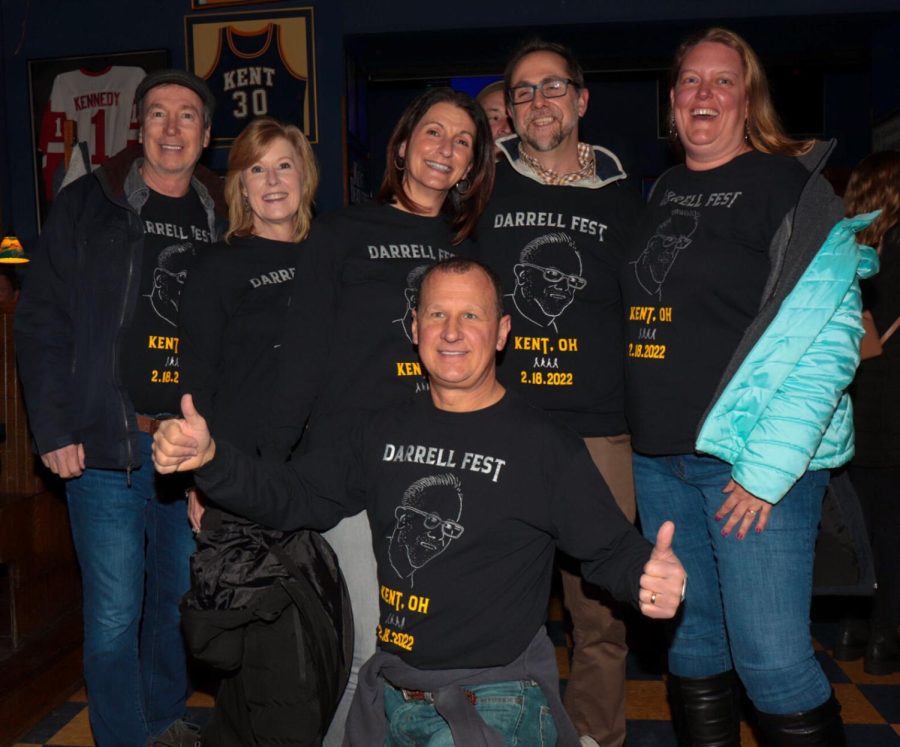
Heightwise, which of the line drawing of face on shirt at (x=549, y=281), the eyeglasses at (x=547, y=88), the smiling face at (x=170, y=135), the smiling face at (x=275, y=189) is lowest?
the line drawing of face on shirt at (x=549, y=281)

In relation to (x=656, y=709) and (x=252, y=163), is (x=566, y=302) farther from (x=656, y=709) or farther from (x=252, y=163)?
(x=656, y=709)

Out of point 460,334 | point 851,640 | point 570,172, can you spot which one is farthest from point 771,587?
point 851,640

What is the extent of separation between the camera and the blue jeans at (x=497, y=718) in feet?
6.32

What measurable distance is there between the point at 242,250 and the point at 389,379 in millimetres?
640

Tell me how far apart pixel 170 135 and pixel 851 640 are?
3.13m

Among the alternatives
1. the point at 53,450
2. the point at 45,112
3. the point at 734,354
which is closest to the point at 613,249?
the point at 734,354

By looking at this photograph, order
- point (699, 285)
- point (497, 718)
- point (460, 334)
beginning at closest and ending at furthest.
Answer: point (497, 718)
point (460, 334)
point (699, 285)

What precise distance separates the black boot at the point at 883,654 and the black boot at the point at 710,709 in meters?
1.39

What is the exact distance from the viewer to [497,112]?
3291 millimetres

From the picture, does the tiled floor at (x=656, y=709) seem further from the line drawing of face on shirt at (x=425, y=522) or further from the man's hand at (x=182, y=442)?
the man's hand at (x=182, y=442)

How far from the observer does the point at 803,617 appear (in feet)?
6.91

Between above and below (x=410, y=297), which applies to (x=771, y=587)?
below

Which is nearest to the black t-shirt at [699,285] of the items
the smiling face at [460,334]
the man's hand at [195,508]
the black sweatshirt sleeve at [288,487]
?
the smiling face at [460,334]

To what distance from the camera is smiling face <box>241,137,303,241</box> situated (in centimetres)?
265
